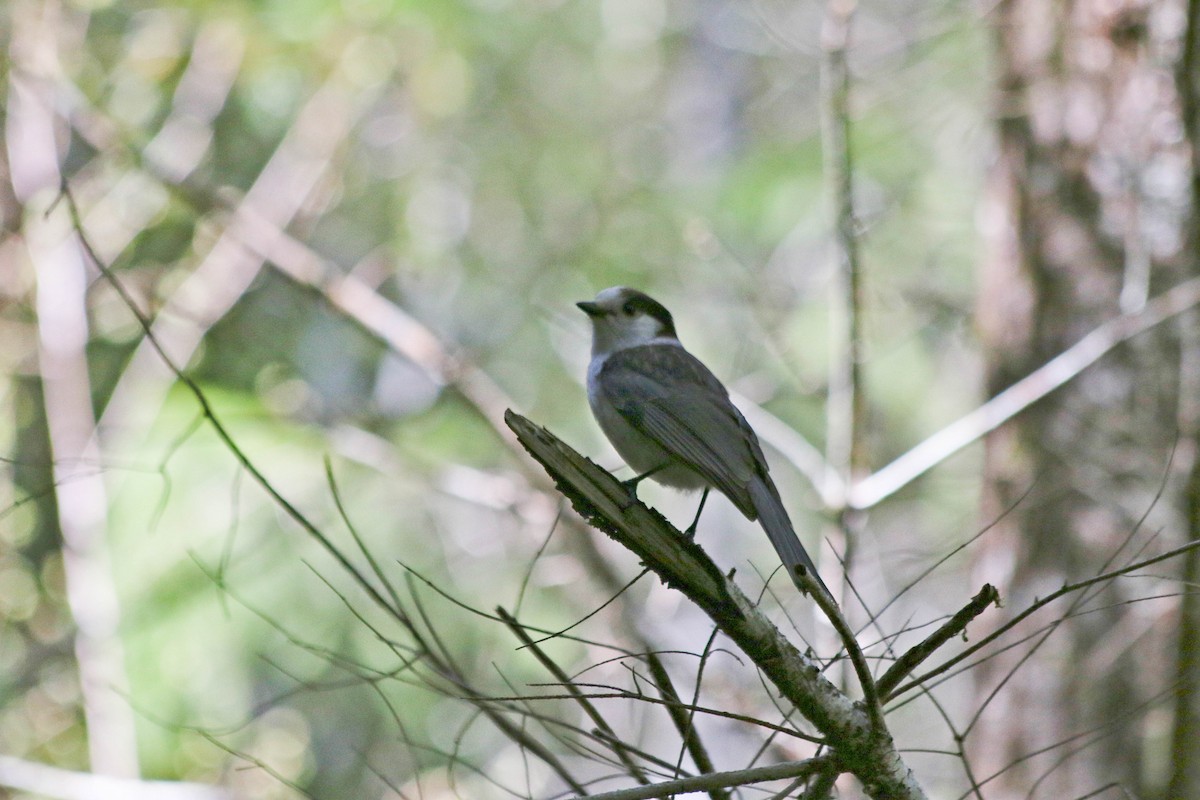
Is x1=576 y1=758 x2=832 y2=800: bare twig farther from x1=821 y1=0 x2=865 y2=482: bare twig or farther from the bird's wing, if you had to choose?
x1=821 y1=0 x2=865 y2=482: bare twig

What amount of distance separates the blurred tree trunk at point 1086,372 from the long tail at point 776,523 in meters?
1.36

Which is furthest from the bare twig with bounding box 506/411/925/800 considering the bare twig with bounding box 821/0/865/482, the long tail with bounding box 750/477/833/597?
the bare twig with bounding box 821/0/865/482

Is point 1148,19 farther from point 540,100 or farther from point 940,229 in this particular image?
point 540,100

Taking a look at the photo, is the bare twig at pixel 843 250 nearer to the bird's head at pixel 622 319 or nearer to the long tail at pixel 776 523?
the long tail at pixel 776 523

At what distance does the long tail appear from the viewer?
9.97 ft

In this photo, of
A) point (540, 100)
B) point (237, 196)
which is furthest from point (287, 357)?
point (540, 100)

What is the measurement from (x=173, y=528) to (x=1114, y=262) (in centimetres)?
418

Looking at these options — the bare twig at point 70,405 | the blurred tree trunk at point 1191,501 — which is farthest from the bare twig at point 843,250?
the bare twig at point 70,405

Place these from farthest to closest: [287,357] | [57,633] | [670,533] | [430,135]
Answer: [430,135], [287,357], [57,633], [670,533]

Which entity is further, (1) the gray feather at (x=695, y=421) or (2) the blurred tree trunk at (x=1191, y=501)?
(1) the gray feather at (x=695, y=421)

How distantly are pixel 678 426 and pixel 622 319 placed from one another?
900mm

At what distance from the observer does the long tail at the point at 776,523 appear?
3.04 meters

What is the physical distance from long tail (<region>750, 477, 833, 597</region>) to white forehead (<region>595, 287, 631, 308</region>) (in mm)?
1256

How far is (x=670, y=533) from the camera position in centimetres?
240
